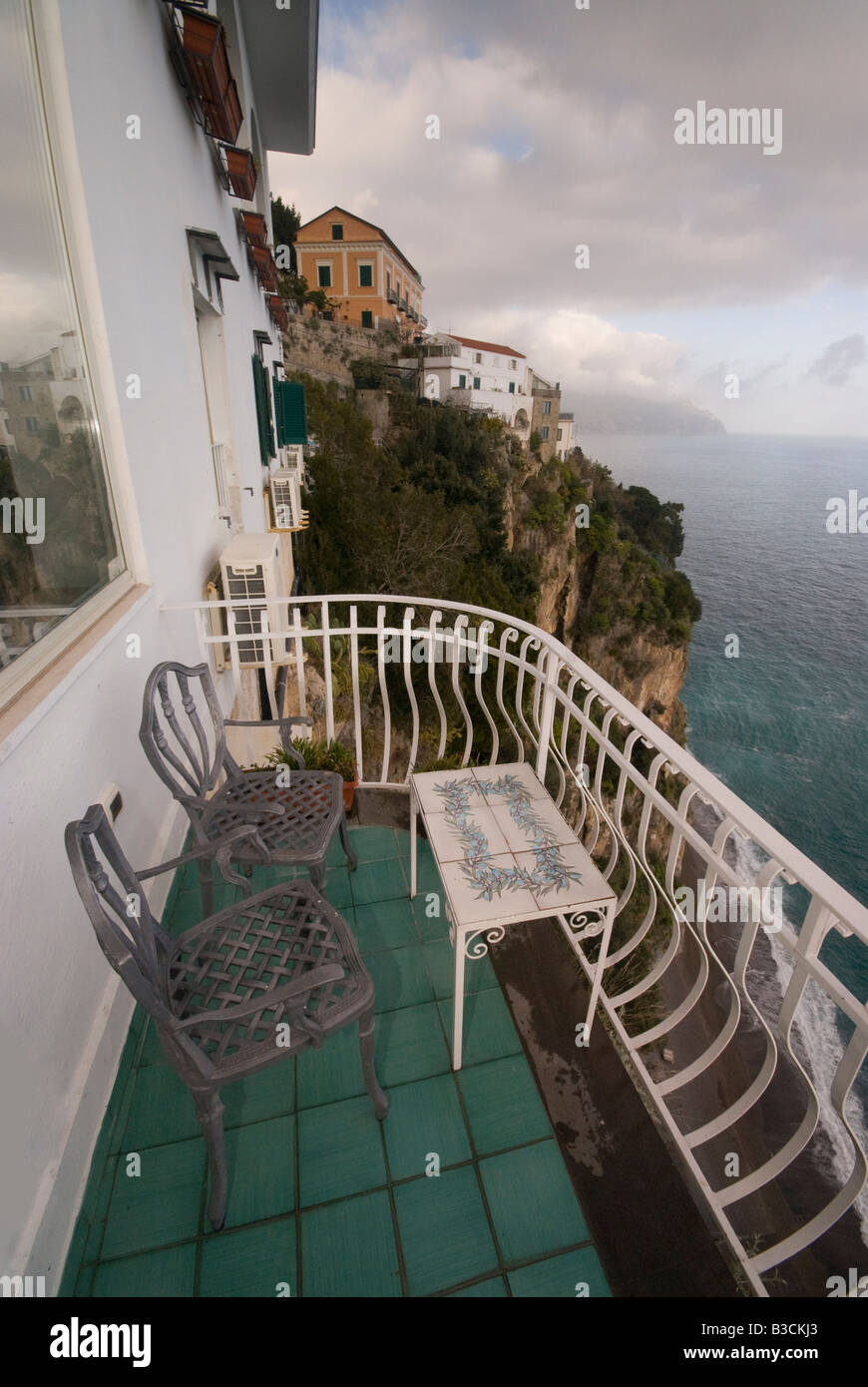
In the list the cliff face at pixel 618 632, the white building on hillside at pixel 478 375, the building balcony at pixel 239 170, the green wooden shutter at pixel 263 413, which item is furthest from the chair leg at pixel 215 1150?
the white building on hillside at pixel 478 375

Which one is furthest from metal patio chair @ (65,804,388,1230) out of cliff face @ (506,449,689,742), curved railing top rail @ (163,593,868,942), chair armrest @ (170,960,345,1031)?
cliff face @ (506,449,689,742)

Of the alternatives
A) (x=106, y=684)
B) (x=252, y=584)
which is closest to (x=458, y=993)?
(x=106, y=684)

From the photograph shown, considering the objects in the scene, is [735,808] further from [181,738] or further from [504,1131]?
[181,738]

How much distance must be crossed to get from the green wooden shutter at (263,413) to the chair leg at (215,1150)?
6.15 m

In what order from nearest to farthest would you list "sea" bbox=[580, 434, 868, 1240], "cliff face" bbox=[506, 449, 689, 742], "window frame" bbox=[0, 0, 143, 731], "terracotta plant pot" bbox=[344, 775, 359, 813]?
"window frame" bbox=[0, 0, 143, 731] < "terracotta plant pot" bbox=[344, 775, 359, 813] < "sea" bbox=[580, 434, 868, 1240] < "cliff face" bbox=[506, 449, 689, 742]

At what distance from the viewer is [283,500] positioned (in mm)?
7734

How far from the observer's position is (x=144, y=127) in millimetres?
2449

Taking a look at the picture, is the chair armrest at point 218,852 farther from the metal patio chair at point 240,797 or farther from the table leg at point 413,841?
the table leg at point 413,841

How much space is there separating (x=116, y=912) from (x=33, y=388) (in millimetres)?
1384

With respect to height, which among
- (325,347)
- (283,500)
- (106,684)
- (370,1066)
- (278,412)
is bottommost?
(370,1066)

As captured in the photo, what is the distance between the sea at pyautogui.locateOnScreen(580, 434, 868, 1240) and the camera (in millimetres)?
21155

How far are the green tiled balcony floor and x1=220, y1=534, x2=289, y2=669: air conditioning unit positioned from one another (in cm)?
203

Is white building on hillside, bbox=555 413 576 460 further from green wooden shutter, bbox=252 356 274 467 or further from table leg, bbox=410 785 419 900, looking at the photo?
table leg, bbox=410 785 419 900
